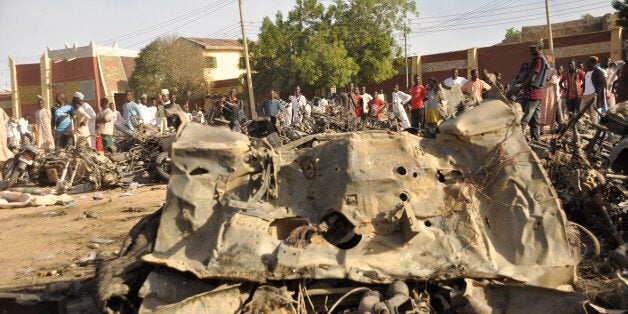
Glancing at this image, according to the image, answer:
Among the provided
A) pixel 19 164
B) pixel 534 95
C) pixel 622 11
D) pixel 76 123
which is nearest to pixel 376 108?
pixel 76 123

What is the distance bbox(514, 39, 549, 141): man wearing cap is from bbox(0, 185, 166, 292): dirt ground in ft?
19.7

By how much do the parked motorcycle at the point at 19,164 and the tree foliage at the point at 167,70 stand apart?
81.6ft

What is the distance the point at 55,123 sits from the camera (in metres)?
12.7

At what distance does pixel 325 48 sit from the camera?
32250mm

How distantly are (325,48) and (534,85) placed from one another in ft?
80.3

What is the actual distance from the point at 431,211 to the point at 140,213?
610 centimetres

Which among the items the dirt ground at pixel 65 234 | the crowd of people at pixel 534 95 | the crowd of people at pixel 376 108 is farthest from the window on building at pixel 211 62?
the dirt ground at pixel 65 234

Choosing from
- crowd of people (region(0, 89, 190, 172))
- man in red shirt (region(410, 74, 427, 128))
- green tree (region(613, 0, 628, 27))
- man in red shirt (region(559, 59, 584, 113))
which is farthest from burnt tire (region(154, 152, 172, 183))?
green tree (region(613, 0, 628, 27))

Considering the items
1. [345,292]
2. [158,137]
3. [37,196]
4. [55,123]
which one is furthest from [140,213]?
[345,292]

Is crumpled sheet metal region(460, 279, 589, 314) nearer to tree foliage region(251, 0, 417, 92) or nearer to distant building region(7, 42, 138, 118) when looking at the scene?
tree foliage region(251, 0, 417, 92)

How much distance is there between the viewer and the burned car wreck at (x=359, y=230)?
12.3 feet

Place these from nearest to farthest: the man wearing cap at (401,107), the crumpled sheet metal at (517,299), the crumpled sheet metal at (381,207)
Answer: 1. the crumpled sheet metal at (517,299)
2. the crumpled sheet metal at (381,207)
3. the man wearing cap at (401,107)

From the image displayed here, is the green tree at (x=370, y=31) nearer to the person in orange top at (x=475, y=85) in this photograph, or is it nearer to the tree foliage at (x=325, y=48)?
the tree foliage at (x=325, y=48)

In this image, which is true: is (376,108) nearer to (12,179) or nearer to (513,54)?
(12,179)
